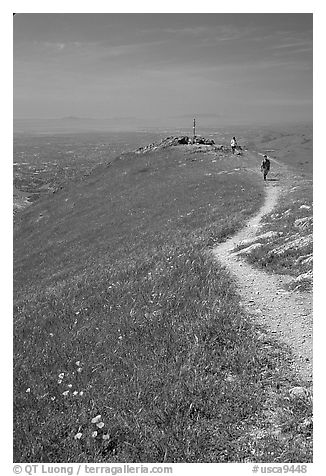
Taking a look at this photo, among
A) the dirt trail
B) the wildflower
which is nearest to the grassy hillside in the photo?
the wildflower

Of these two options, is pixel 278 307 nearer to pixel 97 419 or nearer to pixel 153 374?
pixel 153 374

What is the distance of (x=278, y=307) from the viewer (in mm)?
9898

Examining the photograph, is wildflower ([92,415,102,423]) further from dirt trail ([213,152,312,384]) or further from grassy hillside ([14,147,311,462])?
dirt trail ([213,152,312,384])

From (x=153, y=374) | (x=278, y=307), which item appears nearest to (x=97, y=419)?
(x=153, y=374)

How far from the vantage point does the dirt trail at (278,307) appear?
26.1ft

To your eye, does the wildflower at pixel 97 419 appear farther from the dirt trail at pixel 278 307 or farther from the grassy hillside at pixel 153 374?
the dirt trail at pixel 278 307

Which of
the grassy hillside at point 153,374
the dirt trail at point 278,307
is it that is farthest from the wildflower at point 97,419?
the dirt trail at point 278,307

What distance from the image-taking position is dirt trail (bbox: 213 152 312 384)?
795 cm

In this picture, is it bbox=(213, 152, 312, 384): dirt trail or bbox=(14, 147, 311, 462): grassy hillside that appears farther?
bbox=(213, 152, 312, 384): dirt trail

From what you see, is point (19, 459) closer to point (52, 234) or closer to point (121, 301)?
point (121, 301)

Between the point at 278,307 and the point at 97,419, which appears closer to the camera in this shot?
the point at 97,419
